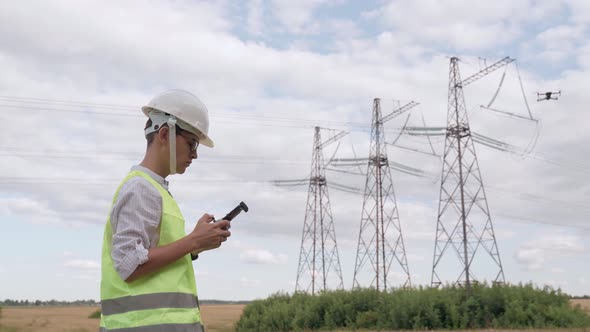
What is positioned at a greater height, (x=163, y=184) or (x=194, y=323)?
(x=163, y=184)

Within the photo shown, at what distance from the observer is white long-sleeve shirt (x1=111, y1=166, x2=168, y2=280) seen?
3.07 metres

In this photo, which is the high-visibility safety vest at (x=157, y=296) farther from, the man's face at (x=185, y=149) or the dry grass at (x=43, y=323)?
the dry grass at (x=43, y=323)

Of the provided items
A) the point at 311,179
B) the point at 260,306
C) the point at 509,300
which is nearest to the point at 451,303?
the point at 509,300

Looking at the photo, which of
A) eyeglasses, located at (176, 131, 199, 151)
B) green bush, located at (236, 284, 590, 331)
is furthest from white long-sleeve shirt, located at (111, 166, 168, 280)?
green bush, located at (236, 284, 590, 331)

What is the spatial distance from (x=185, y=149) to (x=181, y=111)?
0.19m

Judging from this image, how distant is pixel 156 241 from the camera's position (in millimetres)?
3258

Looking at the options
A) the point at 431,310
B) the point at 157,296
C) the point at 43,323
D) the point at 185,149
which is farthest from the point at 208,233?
the point at 43,323

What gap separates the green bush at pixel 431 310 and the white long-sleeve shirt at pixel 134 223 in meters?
26.1

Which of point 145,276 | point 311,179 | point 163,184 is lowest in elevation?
point 145,276

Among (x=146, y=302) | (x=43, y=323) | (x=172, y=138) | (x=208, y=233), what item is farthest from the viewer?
(x=43, y=323)

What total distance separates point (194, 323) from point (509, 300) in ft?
96.1

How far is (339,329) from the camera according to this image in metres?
30.2

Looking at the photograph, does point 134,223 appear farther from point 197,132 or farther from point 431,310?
point 431,310

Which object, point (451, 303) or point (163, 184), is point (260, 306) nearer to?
Result: point (451, 303)
